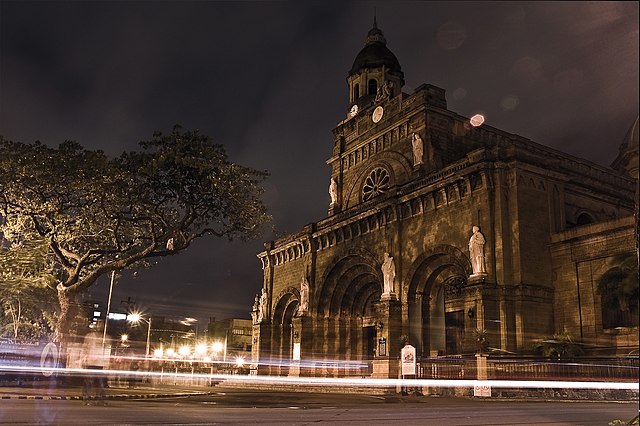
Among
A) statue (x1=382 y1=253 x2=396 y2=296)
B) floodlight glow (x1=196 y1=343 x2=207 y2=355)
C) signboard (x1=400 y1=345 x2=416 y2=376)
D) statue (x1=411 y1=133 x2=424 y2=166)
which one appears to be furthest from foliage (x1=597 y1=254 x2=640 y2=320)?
floodlight glow (x1=196 y1=343 x2=207 y2=355)

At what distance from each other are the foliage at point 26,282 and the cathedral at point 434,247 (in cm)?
1747

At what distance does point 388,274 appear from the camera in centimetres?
3566

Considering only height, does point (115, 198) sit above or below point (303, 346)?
above

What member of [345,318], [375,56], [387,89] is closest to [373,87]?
[375,56]

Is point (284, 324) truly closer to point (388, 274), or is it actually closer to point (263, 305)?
point (263, 305)

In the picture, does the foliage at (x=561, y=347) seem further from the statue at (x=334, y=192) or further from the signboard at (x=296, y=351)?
the statue at (x=334, y=192)

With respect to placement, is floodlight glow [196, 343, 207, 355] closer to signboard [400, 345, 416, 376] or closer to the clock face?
the clock face

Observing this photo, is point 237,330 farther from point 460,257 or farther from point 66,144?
point 66,144

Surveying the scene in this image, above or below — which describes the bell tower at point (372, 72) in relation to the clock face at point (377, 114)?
above

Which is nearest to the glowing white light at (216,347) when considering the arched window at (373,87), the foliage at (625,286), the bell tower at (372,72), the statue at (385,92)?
the bell tower at (372,72)

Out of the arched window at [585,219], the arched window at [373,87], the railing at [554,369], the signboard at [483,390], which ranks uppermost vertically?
the arched window at [373,87]

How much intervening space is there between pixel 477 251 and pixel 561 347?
604cm

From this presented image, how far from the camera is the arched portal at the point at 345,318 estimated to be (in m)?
42.4

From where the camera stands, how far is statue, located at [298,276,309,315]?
44662mm
